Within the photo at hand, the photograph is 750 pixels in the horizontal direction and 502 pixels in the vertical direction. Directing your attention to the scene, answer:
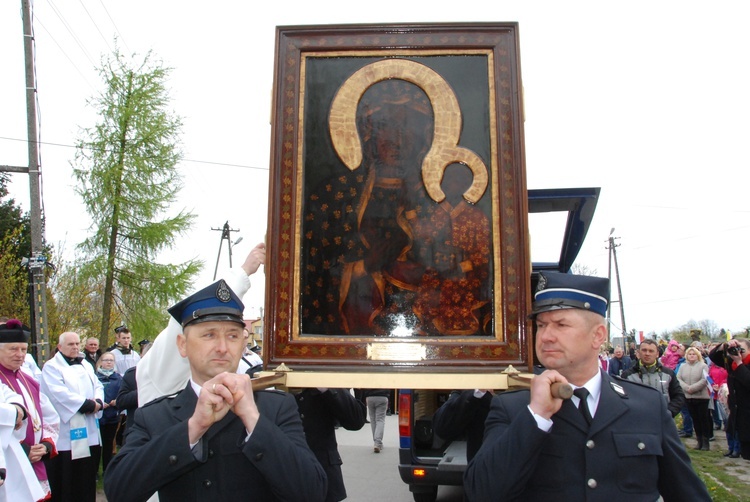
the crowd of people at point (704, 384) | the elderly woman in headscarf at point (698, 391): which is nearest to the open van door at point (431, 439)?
the crowd of people at point (704, 384)

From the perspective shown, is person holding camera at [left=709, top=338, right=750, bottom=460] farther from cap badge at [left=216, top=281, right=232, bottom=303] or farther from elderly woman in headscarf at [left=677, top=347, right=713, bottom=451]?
cap badge at [left=216, top=281, right=232, bottom=303]

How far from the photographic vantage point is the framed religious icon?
3023mm

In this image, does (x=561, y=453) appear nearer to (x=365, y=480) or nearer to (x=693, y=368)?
(x=365, y=480)

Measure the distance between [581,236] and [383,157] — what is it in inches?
153

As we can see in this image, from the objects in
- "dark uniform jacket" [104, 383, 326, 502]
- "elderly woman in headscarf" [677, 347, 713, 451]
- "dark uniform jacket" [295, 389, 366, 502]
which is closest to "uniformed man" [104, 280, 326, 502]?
"dark uniform jacket" [104, 383, 326, 502]

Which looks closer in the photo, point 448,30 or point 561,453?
point 561,453

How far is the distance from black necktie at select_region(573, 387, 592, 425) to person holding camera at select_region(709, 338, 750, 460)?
8091 millimetres

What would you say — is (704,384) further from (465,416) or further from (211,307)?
(211,307)

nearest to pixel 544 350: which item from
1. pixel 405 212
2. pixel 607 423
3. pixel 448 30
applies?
pixel 607 423

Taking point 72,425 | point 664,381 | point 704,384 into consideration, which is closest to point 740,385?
point 664,381

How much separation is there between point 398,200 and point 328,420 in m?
1.60

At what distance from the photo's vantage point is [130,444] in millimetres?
2311

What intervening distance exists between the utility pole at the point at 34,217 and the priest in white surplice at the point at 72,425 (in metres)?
3.65

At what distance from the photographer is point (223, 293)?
8.38 feet
